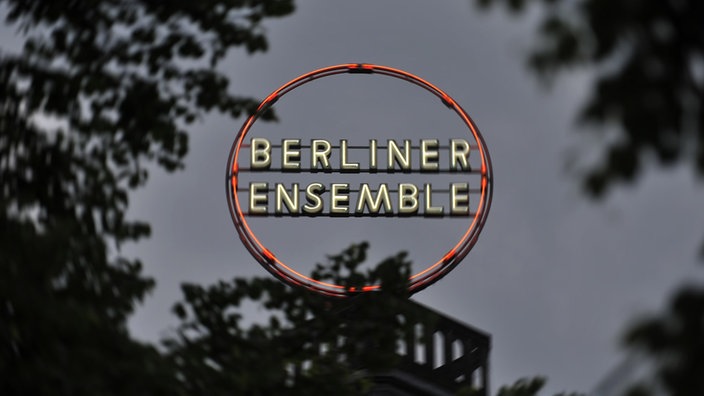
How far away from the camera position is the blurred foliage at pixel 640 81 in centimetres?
699

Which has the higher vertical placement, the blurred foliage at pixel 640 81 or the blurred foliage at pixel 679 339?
the blurred foliage at pixel 640 81

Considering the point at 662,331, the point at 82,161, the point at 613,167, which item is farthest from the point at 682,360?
the point at 82,161

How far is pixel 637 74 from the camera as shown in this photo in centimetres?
704

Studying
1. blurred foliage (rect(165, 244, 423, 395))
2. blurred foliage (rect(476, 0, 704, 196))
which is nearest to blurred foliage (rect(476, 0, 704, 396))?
blurred foliage (rect(476, 0, 704, 196))

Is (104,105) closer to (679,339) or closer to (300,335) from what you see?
(300,335)

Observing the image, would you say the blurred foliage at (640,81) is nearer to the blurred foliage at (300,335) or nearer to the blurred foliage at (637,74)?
the blurred foliage at (637,74)

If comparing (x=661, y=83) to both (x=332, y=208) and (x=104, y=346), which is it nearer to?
(x=104, y=346)

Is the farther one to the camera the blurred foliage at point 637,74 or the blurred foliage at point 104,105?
the blurred foliage at point 104,105

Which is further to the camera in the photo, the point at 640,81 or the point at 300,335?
the point at 300,335

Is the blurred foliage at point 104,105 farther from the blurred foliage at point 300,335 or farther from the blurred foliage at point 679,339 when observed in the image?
the blurred foliage at point 679,339

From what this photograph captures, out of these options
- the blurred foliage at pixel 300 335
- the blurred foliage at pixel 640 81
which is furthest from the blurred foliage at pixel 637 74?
the blurred foliage at pixel 300 335

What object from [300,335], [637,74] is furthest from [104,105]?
[637,74]

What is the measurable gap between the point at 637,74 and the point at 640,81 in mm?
38

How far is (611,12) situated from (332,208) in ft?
86.3
